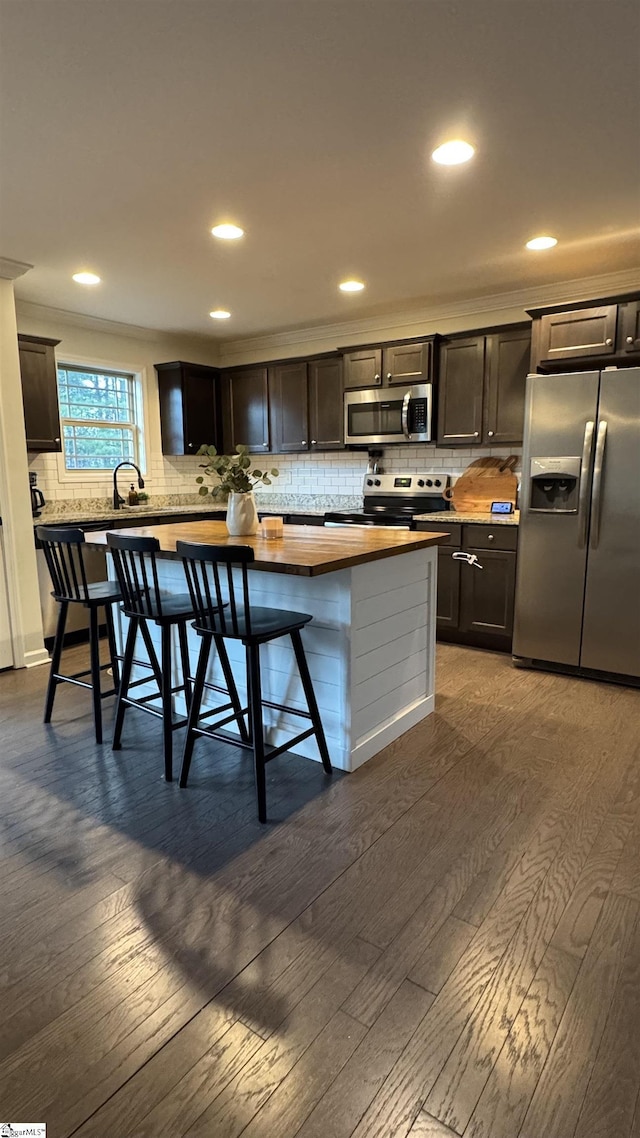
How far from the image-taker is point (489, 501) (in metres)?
4.50

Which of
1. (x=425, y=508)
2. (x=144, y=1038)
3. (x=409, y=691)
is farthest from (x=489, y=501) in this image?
(x=144, y=1038)

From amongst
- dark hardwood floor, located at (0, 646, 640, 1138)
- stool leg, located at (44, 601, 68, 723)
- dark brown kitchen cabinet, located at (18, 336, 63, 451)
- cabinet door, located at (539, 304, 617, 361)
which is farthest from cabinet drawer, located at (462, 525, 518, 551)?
dark brown kitchen cabinet, located at (18, 336, 63, 451)

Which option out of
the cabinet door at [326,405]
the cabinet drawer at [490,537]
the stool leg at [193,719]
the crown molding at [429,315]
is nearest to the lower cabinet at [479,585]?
the cabinet drawer at [490,537]

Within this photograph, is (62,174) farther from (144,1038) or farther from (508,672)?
(508,672)

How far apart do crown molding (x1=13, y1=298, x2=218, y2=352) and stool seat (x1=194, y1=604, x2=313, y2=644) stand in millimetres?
3417

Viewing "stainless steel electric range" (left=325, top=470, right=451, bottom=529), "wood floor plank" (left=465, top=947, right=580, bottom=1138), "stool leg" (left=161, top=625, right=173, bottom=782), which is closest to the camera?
"wood floor plank" (left=465, top=947, right=580, bottom=1138)

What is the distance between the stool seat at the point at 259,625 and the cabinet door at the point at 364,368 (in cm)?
289

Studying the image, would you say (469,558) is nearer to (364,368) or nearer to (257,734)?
(364,368)

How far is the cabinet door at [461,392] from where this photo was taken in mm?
4336

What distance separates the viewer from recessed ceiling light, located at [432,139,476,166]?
229cm

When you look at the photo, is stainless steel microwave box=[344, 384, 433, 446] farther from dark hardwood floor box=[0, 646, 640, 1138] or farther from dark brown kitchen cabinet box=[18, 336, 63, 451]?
dark hardwood floor box=[0, 646, 640, 1138]

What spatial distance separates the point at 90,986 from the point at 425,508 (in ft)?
13.2

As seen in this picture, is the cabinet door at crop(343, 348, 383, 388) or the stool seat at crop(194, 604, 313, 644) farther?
the cabinet door at crop(343, 348, 383, 388)

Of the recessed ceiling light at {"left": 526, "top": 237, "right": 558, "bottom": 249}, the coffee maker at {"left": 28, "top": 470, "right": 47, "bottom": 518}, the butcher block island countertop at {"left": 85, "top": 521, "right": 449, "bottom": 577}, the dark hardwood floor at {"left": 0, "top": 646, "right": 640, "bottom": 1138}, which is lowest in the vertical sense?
the dark hardwood floor at {"left": 0, "top": 646, "right": 640, "bottom": 1138}
